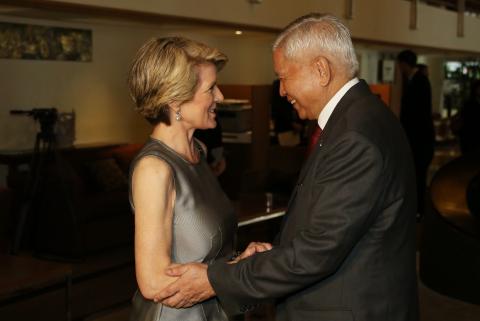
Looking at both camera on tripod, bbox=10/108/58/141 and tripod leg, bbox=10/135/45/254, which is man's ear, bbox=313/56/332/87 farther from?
camera on tripod, bbox=10/108/58/141

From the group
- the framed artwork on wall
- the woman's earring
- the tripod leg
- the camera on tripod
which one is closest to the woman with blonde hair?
the woman's earring

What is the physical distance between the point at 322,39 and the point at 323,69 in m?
0.08

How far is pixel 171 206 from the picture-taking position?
2.27 m

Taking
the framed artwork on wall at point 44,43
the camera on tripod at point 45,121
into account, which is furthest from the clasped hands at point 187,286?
the framed artwork on wall at point 44,43

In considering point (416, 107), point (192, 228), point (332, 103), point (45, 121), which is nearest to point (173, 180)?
point (192, 228)

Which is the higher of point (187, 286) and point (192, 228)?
point (192, 228)

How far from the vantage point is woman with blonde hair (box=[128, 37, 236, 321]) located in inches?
86.7

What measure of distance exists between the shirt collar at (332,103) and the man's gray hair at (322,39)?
0.09 ft

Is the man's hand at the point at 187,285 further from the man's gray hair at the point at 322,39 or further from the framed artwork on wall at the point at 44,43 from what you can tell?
the framed artwork on wall at the point at 44,43

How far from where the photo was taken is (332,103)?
2.17 m

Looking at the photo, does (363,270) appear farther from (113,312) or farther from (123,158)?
(123,158)

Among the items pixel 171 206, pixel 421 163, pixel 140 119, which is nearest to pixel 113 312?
pixel 171 206

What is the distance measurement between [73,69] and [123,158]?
1.43m

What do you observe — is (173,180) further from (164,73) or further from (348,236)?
(348,236)
